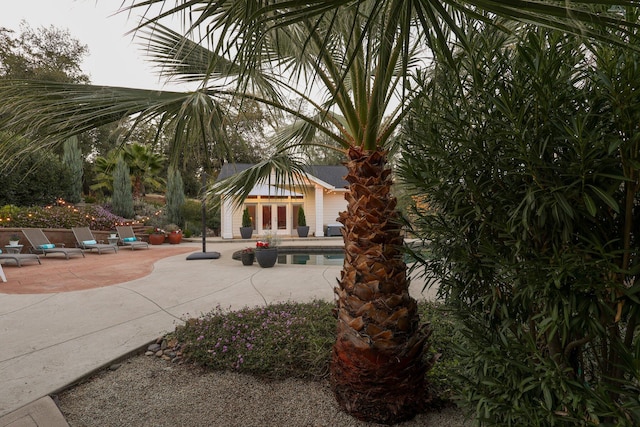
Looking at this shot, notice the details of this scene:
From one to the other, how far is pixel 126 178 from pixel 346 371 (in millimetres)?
22712

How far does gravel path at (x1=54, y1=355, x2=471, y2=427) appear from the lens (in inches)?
117

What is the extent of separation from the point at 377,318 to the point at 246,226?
66.2 ft

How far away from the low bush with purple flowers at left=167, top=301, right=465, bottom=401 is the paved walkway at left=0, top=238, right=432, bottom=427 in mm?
911

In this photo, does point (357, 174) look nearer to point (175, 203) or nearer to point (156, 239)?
point (156, 239)

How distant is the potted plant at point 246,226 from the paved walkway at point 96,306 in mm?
9560

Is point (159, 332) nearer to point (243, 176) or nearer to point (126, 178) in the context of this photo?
point (243, 176)

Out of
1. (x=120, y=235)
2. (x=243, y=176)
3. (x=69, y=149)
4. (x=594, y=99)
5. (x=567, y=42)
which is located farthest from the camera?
(x=69, y=149)

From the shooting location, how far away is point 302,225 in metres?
23.0

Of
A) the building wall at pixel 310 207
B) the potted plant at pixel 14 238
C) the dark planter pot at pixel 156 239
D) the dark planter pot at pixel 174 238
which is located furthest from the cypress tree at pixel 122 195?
the potted plant at pixel 14 238

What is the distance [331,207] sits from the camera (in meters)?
24.4

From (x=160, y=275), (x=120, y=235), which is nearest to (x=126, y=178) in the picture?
(x=120, y=235)

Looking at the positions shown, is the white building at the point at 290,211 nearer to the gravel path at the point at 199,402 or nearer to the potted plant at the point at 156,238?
the potted plant at the point at 156,238

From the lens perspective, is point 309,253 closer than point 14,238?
No

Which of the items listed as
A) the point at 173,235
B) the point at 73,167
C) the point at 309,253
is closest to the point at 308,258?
the point at 309,253
